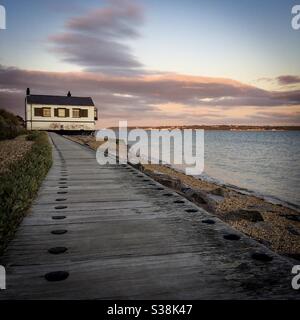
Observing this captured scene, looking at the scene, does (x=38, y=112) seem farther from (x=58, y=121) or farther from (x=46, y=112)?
(x=58, y=121)

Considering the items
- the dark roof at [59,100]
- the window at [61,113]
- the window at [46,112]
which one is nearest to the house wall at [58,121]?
the window at [61,113]

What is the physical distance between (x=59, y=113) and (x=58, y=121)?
3.95 ft

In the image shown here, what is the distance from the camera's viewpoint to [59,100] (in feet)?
147

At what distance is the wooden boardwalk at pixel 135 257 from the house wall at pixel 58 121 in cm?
3991

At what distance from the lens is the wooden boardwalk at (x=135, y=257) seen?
2473mm

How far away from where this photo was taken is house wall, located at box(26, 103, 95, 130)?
138 ft

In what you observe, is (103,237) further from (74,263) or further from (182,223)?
(182,223)

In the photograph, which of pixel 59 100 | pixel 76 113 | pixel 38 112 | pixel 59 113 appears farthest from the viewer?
pixel 59 100

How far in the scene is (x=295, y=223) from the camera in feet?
31.1

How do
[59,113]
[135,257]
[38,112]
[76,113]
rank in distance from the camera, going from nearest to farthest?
[135,257], [38,112], [59,113], [76,113]

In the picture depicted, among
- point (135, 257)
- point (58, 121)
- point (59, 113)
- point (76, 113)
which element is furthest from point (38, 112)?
point (135, 257)
